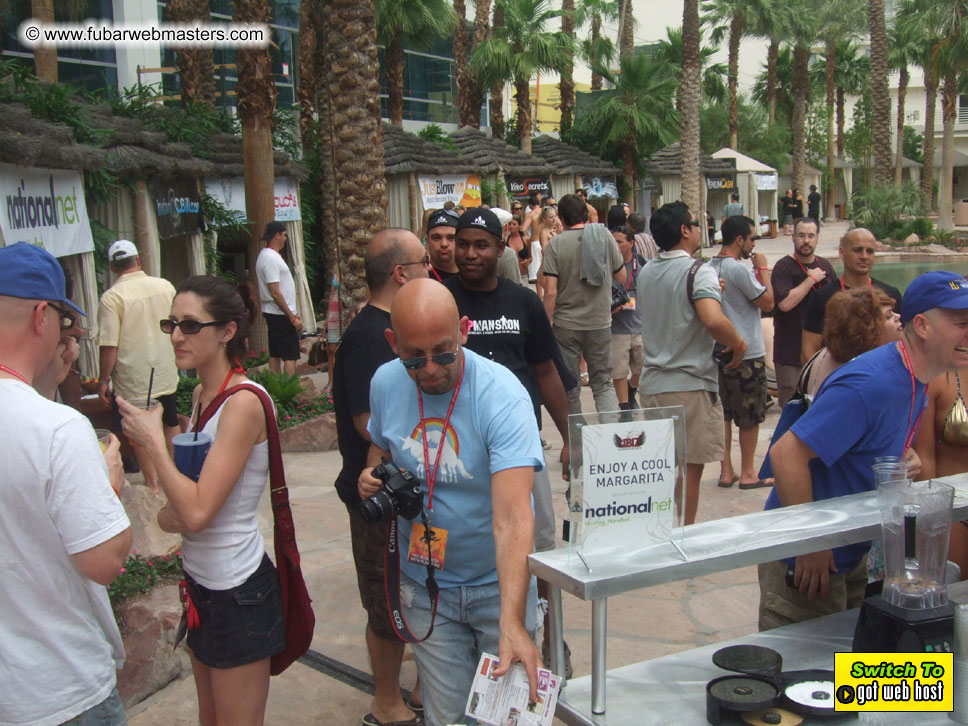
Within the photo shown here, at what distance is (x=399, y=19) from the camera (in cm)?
2494

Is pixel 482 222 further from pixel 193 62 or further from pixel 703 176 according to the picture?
pixel 703 176

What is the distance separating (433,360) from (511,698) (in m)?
0.87

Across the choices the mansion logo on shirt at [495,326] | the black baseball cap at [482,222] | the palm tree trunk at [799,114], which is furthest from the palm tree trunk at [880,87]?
the mansion logo on shirt at [495,326]

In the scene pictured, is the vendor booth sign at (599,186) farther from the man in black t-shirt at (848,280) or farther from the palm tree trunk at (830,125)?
the palm tree trunk at (830,125)

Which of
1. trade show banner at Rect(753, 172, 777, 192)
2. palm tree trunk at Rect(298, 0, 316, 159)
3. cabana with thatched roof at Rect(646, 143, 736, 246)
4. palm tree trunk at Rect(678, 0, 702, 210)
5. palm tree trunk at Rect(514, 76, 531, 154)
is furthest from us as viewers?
trade show banner at Rect(753, 172, 777, 192)

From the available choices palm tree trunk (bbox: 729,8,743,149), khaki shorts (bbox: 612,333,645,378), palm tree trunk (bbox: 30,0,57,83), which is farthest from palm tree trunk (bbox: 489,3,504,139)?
khaki shorts (bbox: 612,333,645,378)

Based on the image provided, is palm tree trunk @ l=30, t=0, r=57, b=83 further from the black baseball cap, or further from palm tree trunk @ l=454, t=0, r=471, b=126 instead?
palm tree trunk @ l=454, t=0, r=471, b=126

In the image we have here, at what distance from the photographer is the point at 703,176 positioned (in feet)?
118

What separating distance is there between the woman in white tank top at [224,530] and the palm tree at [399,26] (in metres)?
22.9

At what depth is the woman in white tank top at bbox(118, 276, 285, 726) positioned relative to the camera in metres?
2.67

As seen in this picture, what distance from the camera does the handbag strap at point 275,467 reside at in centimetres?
281

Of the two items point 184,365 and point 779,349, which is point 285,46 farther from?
point 184,365

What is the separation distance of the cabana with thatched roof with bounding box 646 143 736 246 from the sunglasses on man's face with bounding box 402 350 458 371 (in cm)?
2919

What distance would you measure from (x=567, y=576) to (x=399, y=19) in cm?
2496
